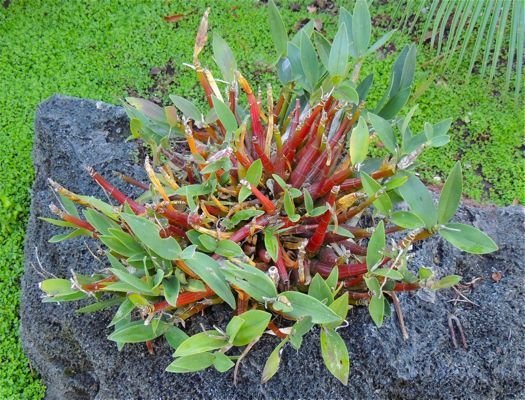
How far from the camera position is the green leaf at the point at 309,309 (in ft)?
3.62

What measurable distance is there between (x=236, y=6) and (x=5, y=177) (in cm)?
128

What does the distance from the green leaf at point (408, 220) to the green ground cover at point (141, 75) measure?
1096 millimetres

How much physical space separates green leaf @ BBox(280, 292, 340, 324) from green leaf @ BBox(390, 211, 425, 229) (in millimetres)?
241

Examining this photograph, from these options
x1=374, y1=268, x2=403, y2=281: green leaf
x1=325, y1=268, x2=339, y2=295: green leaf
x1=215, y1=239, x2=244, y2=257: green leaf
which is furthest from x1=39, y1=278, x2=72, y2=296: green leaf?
x1=374, y1=268, x2=403, y2=281: green leaf

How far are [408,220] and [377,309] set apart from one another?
19 centimetres

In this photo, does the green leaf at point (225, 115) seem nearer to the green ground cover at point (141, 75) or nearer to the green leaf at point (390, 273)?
the green leaf at point (390, 273)

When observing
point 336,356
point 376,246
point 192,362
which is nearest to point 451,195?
point 376,246

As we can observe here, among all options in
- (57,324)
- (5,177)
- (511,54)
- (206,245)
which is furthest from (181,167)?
(511,54)

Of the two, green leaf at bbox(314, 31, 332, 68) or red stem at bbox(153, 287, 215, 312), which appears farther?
green leaf at bbox(314, 31, 332, 68)

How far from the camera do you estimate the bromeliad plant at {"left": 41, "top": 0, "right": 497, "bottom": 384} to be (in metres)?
1.18

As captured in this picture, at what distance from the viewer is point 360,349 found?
1392 millimetres

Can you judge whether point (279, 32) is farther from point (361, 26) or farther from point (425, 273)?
point (425, 273)

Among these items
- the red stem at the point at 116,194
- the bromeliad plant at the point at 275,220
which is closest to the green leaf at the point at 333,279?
the bromeliad plant at the point at 275,220

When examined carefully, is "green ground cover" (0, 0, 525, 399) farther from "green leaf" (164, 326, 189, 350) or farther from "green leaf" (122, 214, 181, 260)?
"green leaf" (122, 214, 181, 260)
